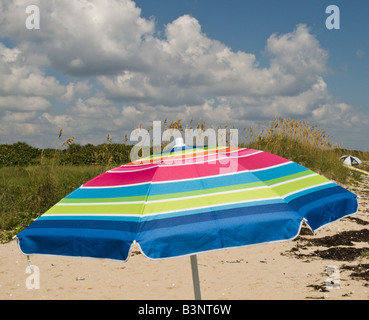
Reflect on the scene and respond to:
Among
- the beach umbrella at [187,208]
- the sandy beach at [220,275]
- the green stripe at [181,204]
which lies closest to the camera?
the beach umbrella at [187,208]

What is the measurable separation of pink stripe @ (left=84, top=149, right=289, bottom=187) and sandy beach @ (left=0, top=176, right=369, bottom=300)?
2.49 meters

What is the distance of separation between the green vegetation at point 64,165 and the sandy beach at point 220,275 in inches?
52.3

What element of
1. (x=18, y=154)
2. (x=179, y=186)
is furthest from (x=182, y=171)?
(x=18, y=154)

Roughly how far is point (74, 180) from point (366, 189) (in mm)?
10930

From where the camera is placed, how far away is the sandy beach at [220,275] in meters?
4.84

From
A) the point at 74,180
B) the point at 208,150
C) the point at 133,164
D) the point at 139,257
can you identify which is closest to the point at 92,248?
the point at 133,164

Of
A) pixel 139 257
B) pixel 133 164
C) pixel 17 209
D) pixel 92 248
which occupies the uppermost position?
pixel 133 164

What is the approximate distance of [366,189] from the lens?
13836 millimetres

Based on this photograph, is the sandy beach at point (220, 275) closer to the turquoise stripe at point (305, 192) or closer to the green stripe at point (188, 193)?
the turquoise stripe at point (305, 192)

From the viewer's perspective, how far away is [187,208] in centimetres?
233

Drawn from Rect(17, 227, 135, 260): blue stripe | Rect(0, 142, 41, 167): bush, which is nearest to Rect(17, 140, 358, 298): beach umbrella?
Rect(17, 227, 135, 260): blue stripe

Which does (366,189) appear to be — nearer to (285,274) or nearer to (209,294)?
(285,274)

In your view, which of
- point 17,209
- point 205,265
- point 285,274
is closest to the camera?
point 285,274

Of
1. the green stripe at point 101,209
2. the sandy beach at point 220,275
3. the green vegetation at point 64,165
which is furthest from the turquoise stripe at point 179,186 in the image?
the green vegetation at point 64,165
